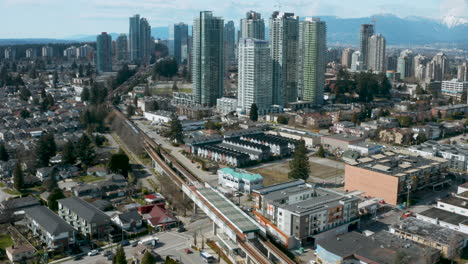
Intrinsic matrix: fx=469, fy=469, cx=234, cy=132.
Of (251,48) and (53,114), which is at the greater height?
(251,48)

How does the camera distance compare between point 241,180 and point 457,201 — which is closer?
point 457,201

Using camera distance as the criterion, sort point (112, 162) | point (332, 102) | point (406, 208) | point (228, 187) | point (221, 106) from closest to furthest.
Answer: point (406, 208) < point (228, 187) < point (112, 162) < point (221, 106) < point (332, 102)

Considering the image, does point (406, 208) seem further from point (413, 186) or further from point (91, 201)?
point (91, 201)

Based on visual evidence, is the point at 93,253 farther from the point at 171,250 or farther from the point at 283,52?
the point at 283,52

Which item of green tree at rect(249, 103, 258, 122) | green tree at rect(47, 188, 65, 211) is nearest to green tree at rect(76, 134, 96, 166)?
green tree at rect(47, 188, 65, 211)

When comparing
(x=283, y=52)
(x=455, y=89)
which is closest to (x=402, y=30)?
(x=455, y=89)

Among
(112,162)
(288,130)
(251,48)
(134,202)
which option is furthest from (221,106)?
(134,202)

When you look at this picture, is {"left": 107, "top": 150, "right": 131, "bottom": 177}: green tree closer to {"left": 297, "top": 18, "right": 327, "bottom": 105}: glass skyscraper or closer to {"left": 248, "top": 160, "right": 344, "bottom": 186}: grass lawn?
{"left": 248, "top": 160, "right": 344, "bottom": 186}: grass lawn
